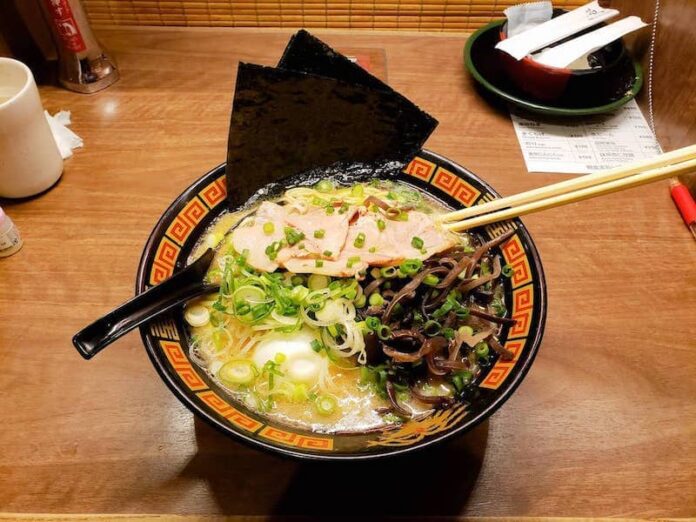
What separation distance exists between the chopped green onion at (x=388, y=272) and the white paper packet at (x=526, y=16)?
1.36 metres

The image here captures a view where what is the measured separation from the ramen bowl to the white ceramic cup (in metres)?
0.61

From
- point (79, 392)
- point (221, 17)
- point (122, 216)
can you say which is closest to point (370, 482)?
point (79, 392)

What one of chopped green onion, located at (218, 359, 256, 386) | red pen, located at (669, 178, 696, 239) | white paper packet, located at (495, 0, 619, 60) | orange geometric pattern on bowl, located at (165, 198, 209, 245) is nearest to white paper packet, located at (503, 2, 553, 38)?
white paper packet, located at (495, 0, 619, 60)

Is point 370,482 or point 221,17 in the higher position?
point 221,17

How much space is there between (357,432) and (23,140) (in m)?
1.30

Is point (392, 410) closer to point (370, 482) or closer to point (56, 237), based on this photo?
point (370, 482)

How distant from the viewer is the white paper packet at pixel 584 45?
204 cm

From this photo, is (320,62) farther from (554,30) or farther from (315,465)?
(554,30)

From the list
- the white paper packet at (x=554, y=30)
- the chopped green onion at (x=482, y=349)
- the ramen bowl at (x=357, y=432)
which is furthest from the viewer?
the white paper packet at (x=554, y=30)

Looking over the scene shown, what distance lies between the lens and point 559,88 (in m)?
2.00

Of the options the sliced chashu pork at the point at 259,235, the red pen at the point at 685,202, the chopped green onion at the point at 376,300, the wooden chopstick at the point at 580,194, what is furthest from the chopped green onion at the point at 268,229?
the red pen at the point at 685,202

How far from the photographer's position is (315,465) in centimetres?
101

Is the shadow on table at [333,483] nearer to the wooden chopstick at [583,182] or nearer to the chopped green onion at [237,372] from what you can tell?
the chopped green onion at [237,372]

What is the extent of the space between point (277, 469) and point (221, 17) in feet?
6.27
